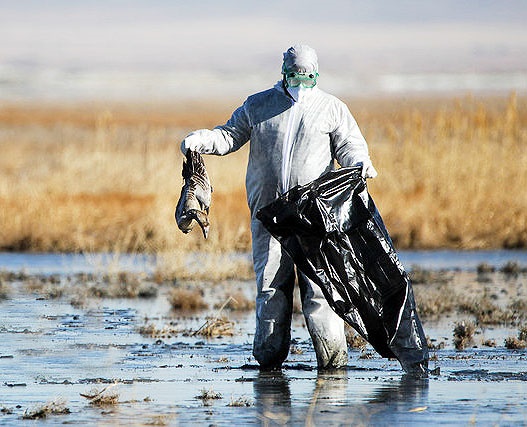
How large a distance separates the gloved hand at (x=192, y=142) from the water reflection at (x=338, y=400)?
5.57 ft

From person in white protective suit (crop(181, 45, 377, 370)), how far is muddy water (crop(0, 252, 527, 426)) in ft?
0.90

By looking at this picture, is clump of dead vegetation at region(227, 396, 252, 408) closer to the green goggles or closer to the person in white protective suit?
the person in white protective suit

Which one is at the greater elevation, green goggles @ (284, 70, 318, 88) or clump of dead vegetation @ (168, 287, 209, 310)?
green goggles @ (284, 70, 318, 88)

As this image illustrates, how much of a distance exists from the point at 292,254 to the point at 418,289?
7001 millimetres

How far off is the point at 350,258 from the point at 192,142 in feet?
4.63

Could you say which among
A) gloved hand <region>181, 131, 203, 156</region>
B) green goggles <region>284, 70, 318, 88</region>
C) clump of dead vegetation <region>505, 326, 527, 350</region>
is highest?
green goggles <region>284, 70, 318, 88</region>

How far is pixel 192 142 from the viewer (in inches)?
426

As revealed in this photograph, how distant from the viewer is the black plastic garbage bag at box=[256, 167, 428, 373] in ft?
34.8

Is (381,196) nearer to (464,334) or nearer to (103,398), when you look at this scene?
(464,334)

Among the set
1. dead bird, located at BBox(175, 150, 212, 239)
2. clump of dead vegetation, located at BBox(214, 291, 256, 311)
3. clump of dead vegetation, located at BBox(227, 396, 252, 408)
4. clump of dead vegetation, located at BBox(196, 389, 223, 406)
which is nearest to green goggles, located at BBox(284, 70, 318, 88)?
dead bird, located at BBox(175, 150, 212, 239)

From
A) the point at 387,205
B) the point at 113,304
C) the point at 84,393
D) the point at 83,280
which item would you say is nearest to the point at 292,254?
the point at 84,393

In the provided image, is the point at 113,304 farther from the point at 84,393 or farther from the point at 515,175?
the point at 515,175

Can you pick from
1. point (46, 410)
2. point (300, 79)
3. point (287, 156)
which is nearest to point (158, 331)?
point (287, 156)

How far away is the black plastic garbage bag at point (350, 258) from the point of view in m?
10.6
